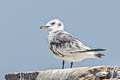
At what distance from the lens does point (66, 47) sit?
11227mm

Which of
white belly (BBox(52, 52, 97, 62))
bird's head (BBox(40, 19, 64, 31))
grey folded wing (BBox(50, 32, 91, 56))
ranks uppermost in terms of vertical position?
bird's head (BBox(40, 19, 64, 31))

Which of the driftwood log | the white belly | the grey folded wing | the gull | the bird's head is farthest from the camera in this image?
the bird's head

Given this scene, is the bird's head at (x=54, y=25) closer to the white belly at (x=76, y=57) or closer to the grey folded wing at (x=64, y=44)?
the grey folded wing at (x=64, y=44)

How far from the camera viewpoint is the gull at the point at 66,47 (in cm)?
1070

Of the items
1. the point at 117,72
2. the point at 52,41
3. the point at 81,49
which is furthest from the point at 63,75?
the point at 52,41

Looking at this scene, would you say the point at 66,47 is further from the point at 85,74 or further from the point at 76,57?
the point at 85,74

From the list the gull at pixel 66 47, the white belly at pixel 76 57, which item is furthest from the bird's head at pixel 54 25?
the white belly at pixel 76 57

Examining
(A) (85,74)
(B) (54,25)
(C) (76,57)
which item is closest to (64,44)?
(C) (76,57)

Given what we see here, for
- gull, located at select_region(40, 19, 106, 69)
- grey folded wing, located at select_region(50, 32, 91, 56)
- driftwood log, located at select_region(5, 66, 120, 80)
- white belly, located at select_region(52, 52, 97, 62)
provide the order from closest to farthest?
driftwood log, located at select_region(5, 66, 120, 80) → white belly, located at select_region(52, 52, 97, 62) → gull, located at select_region(40, 19, 106, 69) → grey folded wing, located at select_region(50, 32, 91, 56)

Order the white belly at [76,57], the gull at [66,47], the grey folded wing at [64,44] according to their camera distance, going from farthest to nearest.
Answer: the grey folded wing at [64,44]
the gull at [66,47]
the white belly at [76,57]

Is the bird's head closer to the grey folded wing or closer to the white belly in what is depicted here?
the grey folded wing

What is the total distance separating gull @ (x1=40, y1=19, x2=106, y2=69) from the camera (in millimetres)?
10703

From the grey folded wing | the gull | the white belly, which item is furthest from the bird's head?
the white belly

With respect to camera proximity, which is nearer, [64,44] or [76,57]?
[76,57]
